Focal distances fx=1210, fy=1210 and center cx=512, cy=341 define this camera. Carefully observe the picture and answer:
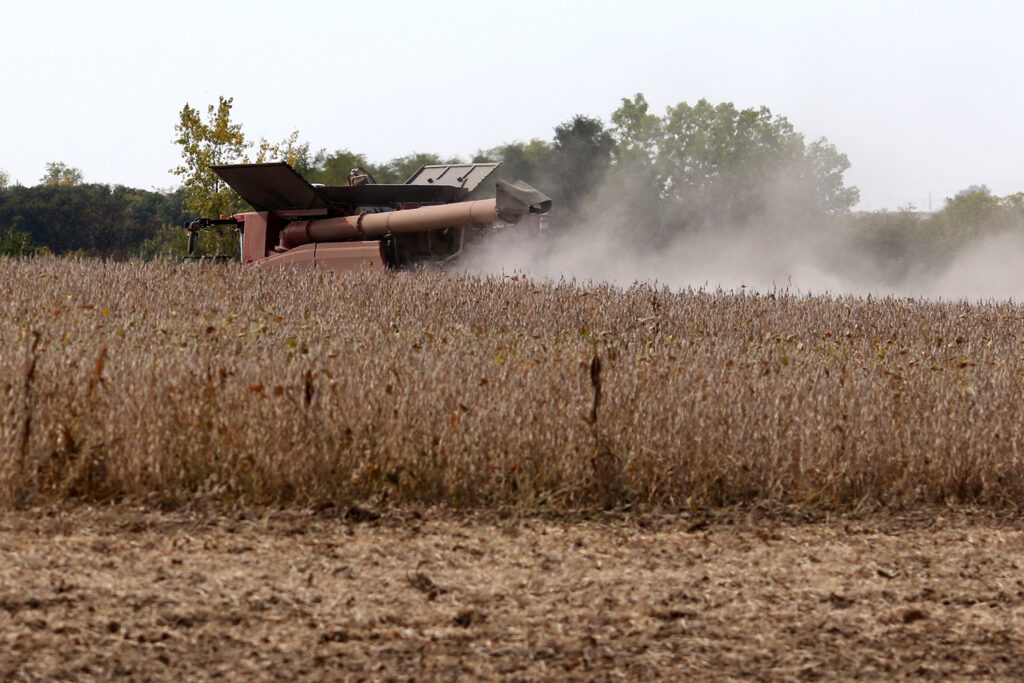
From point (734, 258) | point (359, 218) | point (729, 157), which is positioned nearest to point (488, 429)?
point (359, 218)

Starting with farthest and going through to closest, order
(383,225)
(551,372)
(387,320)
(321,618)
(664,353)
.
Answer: (383,225) < (387,320) < (664,353) < (551,372) < (321,618)

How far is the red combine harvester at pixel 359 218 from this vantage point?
43.1ft

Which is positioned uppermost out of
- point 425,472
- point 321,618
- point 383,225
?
point 383,225

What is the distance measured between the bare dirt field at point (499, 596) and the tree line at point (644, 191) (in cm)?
2634

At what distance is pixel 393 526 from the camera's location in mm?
4660

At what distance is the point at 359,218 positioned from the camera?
44.2 feet

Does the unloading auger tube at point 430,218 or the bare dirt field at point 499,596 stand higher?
the unloading auger tube at point 430,218

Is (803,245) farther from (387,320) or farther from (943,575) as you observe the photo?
(943,575)

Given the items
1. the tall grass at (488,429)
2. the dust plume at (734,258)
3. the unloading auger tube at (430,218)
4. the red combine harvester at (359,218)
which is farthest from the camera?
the dust plume at (734,258)

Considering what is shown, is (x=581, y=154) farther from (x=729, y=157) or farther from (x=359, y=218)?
(x=359, y=218)

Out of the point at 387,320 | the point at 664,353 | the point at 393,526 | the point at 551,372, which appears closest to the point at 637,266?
the point at 387,320

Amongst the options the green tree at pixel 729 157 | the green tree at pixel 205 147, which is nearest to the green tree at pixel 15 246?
the green tree at pixel 205 147

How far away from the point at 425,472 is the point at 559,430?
0.62 meters

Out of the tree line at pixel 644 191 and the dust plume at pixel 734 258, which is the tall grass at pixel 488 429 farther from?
the tree line at pixel 644 191
